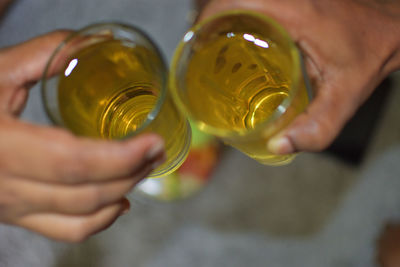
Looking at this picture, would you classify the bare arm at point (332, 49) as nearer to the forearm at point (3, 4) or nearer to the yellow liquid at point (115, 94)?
the yellow liquid at point (115, 94)

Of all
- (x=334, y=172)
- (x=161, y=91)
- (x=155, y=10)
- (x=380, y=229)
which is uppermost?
(x=161, y=91)

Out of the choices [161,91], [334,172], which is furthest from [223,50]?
[334,172]

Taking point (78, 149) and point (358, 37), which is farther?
point (358, 37)

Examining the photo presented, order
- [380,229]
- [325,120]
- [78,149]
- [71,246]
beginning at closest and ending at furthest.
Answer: [78,149] → [325,120] → [71,246] → [380,229]

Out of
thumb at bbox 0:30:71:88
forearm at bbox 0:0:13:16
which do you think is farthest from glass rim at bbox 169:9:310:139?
forearm at bbox 0:0:13:16

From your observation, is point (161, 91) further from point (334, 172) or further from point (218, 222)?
point (334, 172)

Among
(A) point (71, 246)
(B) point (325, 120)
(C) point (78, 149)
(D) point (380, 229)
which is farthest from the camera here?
(D) point (380, 229)
